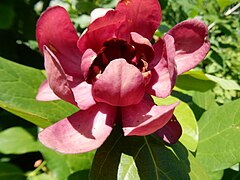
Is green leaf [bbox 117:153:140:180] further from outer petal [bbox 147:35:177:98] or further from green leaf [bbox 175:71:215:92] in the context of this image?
green leaf [bbox 175:71:215:92]

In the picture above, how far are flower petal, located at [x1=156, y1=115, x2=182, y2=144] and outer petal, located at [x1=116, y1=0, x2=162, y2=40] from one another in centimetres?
Result: 15

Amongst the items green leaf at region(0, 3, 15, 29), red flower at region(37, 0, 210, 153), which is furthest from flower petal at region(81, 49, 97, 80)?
green leaf at region(0, 3, 15, 29)

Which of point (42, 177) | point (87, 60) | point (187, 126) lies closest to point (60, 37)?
point (87, 60)

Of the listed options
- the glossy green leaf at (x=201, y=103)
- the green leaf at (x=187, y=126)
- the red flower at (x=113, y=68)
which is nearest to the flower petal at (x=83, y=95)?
the red flower at (x=113, y=68)

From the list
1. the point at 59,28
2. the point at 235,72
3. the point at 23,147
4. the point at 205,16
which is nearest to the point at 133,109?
the point at 59,28

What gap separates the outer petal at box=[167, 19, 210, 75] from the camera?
0.63 metres

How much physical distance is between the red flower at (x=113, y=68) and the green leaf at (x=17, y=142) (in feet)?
1.22

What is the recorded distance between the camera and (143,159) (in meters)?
0.62

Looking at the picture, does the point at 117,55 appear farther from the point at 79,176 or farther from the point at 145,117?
the point at 79,176

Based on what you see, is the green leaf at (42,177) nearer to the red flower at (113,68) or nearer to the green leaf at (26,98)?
the green leaf at (26,98)

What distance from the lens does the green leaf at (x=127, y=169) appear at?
1.94ft

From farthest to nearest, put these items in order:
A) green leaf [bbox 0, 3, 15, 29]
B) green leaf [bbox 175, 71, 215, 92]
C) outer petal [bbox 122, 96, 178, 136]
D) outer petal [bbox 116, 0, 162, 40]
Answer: green leaf [bbox 0, 3, 15, 29] → green leaf [bbox 175, 71, 215, 92] → outer petal [bbox 116, 0, 162, 40] → outer petal [bbox 122, 96, 178, 136]

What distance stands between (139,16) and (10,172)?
22.0 inches

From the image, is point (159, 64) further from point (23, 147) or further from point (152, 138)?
point (23, 147)
